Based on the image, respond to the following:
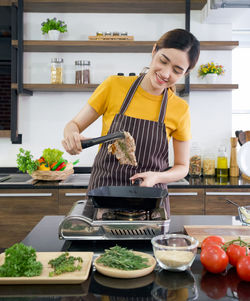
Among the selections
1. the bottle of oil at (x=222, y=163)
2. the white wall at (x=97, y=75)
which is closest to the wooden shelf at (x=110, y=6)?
the white wall at (x=97, y=75)

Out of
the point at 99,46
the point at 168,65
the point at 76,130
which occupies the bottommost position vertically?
the point at 76,130

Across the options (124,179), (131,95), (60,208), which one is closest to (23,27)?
(60,208)

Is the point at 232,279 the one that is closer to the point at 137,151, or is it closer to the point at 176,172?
the point at 176,172

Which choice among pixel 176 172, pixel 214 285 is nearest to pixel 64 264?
pixel 214 285

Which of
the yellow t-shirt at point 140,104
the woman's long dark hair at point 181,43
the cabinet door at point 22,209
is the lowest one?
the cabinet door at point 22,209

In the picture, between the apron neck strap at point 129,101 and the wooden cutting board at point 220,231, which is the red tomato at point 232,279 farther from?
the apron neck strap at point 129,101

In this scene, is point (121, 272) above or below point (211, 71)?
below

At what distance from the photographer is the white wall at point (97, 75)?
12.2 feet

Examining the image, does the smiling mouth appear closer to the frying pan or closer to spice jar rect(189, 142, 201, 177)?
the frying pan

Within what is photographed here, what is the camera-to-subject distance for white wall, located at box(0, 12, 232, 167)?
12.2 ft

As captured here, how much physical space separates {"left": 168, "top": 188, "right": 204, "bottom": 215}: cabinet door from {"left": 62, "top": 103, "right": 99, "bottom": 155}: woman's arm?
1.32 metres

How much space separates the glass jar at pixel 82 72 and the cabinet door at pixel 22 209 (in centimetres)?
110

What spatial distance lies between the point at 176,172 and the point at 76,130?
1.90 ft

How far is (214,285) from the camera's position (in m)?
1.11
